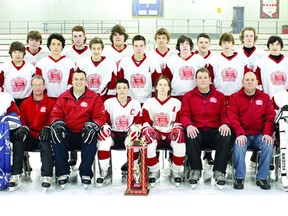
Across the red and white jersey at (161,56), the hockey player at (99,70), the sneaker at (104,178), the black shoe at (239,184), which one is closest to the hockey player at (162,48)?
the red and white jersey at (161,56)

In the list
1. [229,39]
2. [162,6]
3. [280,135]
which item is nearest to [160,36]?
[229,39]

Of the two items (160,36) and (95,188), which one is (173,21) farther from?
(95,188)

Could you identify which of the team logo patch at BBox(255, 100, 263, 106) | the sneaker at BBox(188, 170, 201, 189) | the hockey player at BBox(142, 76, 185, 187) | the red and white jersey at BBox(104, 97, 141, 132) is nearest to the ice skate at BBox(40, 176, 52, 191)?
the red and white jersey at BBox(104, 97, 141, 132)

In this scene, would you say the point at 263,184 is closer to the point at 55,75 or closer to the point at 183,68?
the point at 183,68

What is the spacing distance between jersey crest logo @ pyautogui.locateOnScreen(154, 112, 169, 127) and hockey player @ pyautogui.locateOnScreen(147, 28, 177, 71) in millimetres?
808

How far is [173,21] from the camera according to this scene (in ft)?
49.8

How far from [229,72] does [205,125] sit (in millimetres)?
778

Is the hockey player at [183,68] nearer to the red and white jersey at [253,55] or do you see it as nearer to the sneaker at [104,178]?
the red and white jersey at [253,55]

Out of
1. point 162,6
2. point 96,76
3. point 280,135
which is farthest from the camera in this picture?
point 162,6

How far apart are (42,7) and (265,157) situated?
13.1 metres

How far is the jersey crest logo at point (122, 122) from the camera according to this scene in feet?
14.0

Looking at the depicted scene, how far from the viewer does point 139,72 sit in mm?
4648

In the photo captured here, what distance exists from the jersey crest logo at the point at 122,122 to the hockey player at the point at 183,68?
2.28 ft

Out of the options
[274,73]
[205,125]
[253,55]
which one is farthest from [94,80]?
[274,73]
